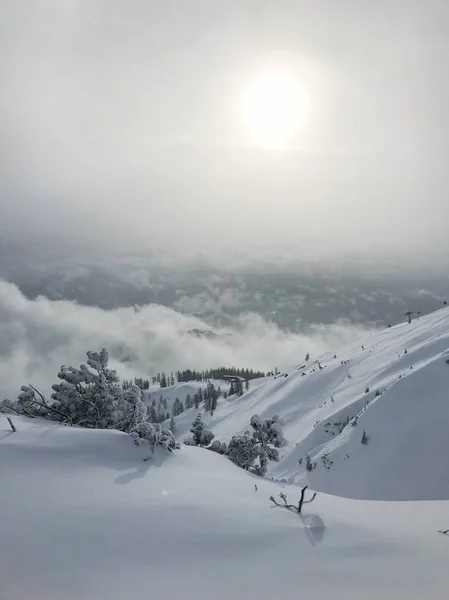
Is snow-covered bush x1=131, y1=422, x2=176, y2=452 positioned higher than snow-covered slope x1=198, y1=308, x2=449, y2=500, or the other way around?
snow-covered bush x1=131, y1=422, x2=176, y2=452

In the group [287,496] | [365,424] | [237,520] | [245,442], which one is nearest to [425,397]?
[365,424]

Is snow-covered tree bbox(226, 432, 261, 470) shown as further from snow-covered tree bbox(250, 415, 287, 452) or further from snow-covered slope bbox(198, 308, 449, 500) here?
snow-covered slope bbox(198, 308, 449, 500)

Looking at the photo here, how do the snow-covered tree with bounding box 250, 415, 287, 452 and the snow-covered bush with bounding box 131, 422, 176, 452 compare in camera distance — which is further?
the snow-covered tree with bounding box 250, 415, 287, 452

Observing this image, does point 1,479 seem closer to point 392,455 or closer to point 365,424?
point 392,455

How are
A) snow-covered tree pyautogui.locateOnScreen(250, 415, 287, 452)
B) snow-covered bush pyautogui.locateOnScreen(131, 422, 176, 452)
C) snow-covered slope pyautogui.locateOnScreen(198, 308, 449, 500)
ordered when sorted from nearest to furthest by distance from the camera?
snow-covered bush pyautogui.locateOnScreen(131, 422, 176, 452) → snow-covered tree pyautogui.locateOnScreen(250, 415, 287, 452) → snow-covered slope pyautogui.locateOnScreen(198, 308, 449, 500)

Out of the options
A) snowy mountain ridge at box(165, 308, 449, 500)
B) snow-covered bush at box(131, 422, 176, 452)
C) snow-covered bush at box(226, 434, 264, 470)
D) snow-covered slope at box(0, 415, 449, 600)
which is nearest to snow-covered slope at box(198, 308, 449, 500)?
snowy mountain ridge at box(165, 308, 449, 500)

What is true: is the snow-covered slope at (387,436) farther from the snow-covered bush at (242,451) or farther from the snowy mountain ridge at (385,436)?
the snow-covered bush at (242,451)

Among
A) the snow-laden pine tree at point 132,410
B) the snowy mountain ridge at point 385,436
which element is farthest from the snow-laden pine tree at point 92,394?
the snowy mountain ridge at point 385,436

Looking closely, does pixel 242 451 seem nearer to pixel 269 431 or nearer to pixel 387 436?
pixel 269 431
